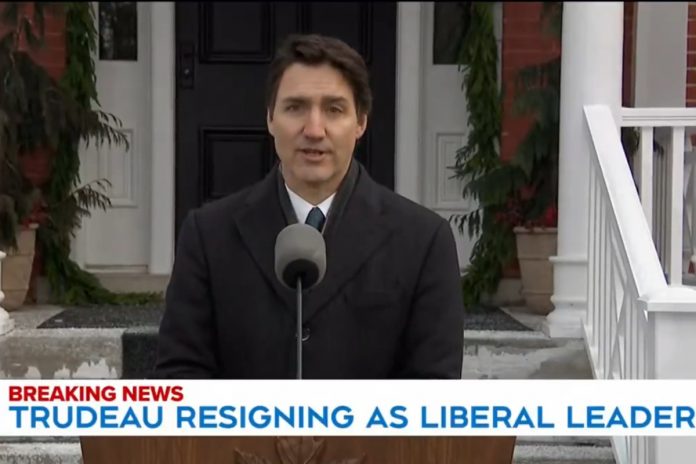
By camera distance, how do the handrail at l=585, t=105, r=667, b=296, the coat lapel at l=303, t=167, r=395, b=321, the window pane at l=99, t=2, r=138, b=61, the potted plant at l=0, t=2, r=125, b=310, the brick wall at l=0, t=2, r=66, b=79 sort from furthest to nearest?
the window pane at l=99, t=2, r=138, b=61
the brick wall at l=0, t=2, r=66, b=79
the potted plant at l=0, t=2, r=125, b=310
the handrail at l=585, t=105, r=667, b=296
the coat lapel at l=303, t=167, r=395, b=321

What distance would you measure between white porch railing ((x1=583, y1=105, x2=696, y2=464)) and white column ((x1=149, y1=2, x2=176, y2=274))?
7.51ft

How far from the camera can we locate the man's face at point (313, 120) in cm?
213

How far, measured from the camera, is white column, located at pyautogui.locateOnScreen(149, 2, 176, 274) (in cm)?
557

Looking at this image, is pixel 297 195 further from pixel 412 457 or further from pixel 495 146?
pixel 495 146

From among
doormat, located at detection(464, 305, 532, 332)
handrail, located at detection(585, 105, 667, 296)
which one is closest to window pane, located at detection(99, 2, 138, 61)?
doormat, located at detection(464, 305, 532, 332)

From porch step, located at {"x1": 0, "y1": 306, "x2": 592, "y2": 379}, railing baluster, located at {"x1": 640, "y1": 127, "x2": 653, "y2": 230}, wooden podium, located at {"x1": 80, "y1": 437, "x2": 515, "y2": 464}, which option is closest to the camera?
wooden podium, located at {"x1": 80, "y1": 437, "x2": 515, "y2": 464}

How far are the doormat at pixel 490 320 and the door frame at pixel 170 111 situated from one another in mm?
826

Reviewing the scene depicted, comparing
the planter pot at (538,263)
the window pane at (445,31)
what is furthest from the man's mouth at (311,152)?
the window pane at (445,31)

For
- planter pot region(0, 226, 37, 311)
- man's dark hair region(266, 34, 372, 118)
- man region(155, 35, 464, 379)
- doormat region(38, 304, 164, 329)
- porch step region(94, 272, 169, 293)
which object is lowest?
doormat region(38, 304, 164, 329)

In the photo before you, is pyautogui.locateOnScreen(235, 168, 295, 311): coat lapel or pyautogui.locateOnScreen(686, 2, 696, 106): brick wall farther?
pyautogui.locateOnScreen(686, 2, 696, 106): brick wall

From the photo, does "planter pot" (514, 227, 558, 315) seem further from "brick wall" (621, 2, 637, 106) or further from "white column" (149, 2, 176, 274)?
"white column" (149, 2, 176, 274)

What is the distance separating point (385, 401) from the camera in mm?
2041

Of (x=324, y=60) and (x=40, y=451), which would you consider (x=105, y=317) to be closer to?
(x=40, y=451)

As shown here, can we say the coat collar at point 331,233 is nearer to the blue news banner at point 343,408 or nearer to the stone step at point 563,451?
the blue news banner at point 343,408
